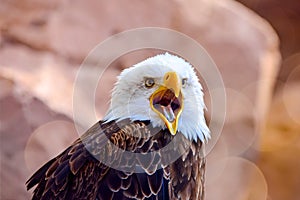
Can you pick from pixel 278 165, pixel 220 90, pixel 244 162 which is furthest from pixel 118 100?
pixel 278 165

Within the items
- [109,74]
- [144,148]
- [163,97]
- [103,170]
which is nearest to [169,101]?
[163,97]

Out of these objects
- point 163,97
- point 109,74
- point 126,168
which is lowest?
point 109,74

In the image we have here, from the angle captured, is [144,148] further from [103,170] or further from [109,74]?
[109,74]

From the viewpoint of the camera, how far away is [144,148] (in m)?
2.67

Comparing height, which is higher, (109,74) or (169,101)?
(169,101)

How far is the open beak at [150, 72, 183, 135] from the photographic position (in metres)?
2.60

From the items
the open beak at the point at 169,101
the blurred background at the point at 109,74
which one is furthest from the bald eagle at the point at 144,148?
the blurred background at the point at 109,74

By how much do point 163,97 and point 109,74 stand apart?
1726 mm

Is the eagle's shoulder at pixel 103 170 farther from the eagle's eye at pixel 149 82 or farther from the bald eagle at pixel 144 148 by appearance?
the eagle's eye at pixel 149 82

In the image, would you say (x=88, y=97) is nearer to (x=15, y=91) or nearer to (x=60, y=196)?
(x=15, y=91)

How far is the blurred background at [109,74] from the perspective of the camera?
13.1 ft

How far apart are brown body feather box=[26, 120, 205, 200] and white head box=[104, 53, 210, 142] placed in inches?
1.7

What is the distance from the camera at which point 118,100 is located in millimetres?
2842

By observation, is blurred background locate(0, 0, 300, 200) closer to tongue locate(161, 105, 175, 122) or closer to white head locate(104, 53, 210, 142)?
white head locate(104, 53, 210, 142)
